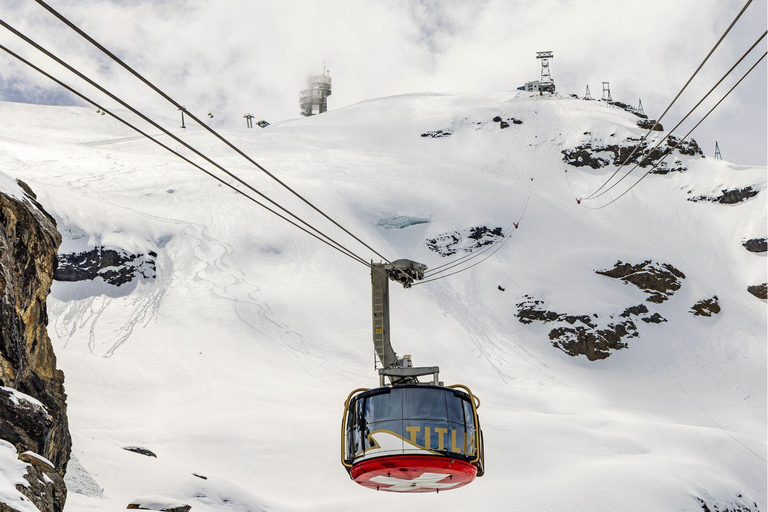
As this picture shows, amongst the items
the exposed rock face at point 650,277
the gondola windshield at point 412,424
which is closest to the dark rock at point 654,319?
the exposed rock face at point 650,277

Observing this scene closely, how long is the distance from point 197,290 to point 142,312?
16.4ft

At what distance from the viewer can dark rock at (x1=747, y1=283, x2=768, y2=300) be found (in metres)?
72.5

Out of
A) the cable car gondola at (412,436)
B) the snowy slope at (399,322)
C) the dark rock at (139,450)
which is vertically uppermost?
the snowy slope at (399,322)

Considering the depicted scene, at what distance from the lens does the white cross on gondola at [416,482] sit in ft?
43.4

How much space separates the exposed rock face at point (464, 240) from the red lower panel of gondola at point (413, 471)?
59607 mm

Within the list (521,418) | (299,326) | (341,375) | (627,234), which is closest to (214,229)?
(299,326)

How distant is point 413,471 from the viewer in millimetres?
12805

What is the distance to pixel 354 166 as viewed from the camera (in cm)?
8869

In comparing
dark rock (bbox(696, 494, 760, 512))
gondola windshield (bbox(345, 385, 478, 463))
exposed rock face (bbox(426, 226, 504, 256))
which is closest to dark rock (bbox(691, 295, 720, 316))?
exposed rock face (bbox(426, 226, 504, 256))

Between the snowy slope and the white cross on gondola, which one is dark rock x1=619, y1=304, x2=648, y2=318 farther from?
the white cross on gondola

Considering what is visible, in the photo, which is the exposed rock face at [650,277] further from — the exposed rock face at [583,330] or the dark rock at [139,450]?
the dark rock at [139,450]

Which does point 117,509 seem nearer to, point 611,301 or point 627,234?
point 611,301

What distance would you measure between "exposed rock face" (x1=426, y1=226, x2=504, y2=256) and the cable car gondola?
5981 cm

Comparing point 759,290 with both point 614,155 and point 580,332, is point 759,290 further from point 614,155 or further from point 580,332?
point 614,155
